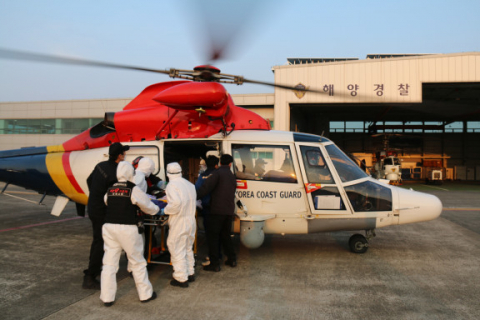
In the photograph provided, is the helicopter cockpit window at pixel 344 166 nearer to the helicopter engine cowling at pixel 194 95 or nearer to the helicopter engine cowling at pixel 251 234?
the helicopter engine cowling at pixel 251 234

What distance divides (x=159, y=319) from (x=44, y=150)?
6.11 meters

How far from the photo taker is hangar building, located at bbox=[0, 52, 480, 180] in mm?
18922

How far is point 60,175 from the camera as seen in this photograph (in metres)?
7.35

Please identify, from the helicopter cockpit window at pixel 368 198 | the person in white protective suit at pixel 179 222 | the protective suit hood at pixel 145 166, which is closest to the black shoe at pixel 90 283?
the person in white protective suit at pixel 179 222

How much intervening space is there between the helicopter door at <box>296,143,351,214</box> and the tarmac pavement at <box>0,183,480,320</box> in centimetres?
91

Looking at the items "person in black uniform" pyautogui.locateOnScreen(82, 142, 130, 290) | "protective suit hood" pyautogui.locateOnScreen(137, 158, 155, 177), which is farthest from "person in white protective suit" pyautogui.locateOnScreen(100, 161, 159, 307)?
"protective suit hood" pyautogui.locateOnScreen(137, 158, 155, 177)

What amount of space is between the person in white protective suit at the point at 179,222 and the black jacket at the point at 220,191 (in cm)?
55

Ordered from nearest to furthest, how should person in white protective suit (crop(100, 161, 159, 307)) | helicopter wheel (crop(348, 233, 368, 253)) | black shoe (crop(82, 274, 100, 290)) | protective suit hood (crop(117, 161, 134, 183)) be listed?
1. person in white protective suit (crop(100, 161, 159, 307))
2. protective suit hood (crop(117, 161, 134, 183))
3. black shoe (crop(82, 274, 100, 290))
4. helicopter wheel (crop(348, 233, 368, 253))

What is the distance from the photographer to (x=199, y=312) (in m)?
3.76

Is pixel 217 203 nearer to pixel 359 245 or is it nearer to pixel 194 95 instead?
pixel 194 95

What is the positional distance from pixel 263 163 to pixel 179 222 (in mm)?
2211

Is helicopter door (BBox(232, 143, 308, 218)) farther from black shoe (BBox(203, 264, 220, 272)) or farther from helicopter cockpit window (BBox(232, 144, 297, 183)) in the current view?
black shoe (BBox(203, 264, 220, 272))

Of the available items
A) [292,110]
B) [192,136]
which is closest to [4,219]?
[192,136]

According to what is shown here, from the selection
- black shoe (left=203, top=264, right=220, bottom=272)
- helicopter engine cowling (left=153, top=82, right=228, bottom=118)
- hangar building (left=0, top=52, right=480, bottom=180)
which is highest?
hangar building (left=0, top=52, right=480, bottom=180)
